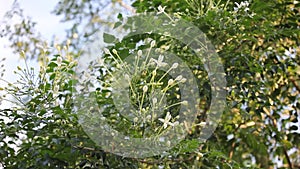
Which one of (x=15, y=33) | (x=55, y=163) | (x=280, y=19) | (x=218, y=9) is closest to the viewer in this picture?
(x=55, y=163)

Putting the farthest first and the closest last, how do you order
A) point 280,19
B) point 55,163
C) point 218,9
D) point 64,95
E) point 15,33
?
1. point 15,33
2. point 280,19
3. point 218,9
4. point 64,95
5. point 55,163

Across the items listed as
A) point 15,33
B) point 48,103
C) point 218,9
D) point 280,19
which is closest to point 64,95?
point 48,103

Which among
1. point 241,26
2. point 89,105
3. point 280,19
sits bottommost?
point 89,105

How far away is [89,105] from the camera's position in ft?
4.02

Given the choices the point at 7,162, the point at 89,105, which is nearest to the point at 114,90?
the point at 89,105

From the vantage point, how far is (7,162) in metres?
1.20

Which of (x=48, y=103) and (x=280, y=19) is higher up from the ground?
(x=280, y=19)

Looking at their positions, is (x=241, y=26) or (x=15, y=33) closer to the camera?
(x=241, y=26)

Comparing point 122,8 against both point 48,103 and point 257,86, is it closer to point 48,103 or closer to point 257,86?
point 257,86

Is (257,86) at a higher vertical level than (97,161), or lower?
higher

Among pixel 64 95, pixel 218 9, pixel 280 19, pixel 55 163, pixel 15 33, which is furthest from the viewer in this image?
pixel 15 33

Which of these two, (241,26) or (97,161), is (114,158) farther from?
(241,26)

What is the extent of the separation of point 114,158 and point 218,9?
1.89 ft

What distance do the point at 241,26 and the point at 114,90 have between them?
1.60 feet
